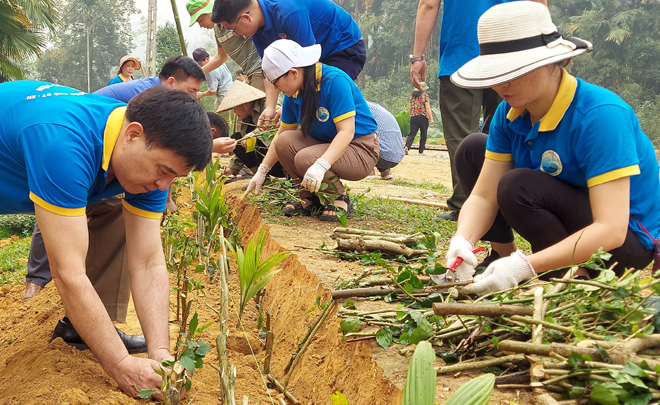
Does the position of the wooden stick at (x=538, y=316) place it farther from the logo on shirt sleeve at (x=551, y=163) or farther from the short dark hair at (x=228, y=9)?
the short dark hair at (x=228, y=9)

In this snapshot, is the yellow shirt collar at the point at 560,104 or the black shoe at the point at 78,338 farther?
the black shoe at the point at 78,338

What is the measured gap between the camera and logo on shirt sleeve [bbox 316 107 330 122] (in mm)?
3721

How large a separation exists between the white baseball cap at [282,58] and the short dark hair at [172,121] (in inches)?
71.2

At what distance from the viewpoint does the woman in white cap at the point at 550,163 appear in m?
1.82

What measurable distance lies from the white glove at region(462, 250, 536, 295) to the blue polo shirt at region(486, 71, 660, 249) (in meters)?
0.35

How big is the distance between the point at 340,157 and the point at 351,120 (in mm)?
300

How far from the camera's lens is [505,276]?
185 cm

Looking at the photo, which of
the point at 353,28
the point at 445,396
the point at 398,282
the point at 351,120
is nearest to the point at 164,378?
the point at 445,396


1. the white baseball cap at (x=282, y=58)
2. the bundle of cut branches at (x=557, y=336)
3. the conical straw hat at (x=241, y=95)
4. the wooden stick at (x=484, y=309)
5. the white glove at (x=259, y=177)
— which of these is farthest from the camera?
the conical straw hat at (x=241, y=95)

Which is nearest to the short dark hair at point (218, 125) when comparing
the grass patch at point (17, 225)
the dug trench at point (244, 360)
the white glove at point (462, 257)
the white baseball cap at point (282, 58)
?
the white baseball cap at point (282, 58)

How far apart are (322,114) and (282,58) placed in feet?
1.56

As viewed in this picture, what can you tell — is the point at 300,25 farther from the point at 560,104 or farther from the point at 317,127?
the point at 560,104

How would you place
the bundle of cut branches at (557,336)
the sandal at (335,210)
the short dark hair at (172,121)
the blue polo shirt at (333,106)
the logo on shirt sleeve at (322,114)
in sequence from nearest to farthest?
the bundle of cut branches at (557,336)
the short dark hair at (172,121)
the blue polo shirt at (333,106)
the logo on shirt sleeve at (322,114)
the sandal at (335,210)

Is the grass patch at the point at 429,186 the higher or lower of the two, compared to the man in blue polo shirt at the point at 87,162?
lower
